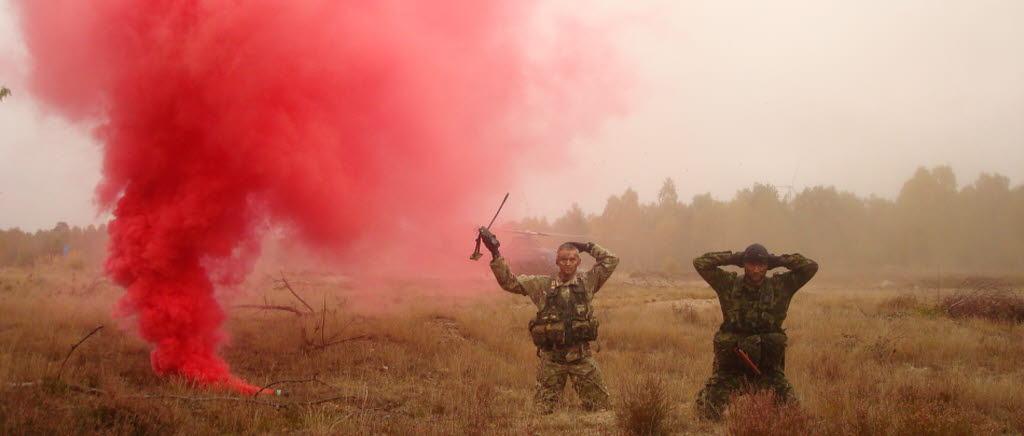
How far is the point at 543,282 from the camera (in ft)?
22.1

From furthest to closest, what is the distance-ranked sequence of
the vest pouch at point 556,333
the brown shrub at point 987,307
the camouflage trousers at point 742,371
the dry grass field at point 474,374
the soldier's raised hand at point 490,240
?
1. the brown shrub at point 987,307
2. the soldier's raised hand at point 490,240
3. the vest pouch at point 556,333
4. the camouflage trousers at point 742,371
5. the dry grass field at point 474,374

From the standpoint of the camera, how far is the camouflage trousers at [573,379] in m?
6.44

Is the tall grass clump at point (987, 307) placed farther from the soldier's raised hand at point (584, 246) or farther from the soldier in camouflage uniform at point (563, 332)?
the soldier in camouflage uniform at point (563, 332)

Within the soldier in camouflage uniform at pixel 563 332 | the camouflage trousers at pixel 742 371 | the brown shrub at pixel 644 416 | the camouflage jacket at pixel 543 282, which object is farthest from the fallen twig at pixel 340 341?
the camouflage trousers at pixel 742 371

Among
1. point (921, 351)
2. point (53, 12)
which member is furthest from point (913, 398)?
point (53, 12)

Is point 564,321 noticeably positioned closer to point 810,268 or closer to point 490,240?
point 490,240

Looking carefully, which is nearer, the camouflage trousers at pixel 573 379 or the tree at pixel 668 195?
the camouflage trousers at pixel 573 379

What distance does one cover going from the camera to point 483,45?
401 inches

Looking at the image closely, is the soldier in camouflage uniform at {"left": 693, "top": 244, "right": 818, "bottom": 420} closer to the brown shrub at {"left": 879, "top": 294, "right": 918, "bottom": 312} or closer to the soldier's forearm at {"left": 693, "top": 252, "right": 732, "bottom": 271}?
the soldier's forearm at {"left": 693, "top": 252, "right": 732, "bottom": 271}

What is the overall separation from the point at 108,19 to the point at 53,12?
0.86 meters

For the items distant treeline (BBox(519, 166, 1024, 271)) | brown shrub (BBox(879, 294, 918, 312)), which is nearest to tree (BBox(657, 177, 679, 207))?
distant treeline (BBox(519, 166, 1024, 271))

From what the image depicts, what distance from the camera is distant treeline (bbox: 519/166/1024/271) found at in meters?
47.0

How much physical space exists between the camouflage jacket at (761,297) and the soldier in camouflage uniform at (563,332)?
4.15 ft

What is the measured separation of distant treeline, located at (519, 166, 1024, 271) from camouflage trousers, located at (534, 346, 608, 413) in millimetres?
37169
